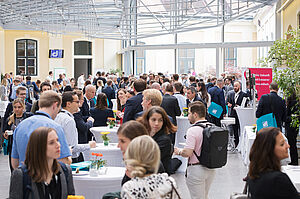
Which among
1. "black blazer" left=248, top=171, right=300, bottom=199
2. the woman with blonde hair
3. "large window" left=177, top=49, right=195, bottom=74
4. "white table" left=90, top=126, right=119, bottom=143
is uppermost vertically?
"large window" left=177, top=49, right=195, bottom=74

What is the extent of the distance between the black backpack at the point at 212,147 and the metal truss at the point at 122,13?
1311 cm

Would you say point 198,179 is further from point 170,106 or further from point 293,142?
point 293,142

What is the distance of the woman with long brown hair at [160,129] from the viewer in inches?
181

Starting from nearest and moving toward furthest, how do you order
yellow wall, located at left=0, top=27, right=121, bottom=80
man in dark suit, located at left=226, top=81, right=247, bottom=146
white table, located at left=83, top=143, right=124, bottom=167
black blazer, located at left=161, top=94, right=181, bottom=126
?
1. white table, located at left=83, top=143, right=124, bottom=167
2. black blazer, located at left=161, top=94, right=181, bottom=126
3. man in dark suit, located at left=226, top=81, right=247, bottom=146
4. yellow wall, located at left=0, top=27, right=121, bottom=80

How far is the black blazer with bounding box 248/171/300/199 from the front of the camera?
313 centimetres

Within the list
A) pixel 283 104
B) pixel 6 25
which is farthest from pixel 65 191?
pixel 6 25

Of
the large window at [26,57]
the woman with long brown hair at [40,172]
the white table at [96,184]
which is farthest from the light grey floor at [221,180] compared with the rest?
the large window at [26,57]

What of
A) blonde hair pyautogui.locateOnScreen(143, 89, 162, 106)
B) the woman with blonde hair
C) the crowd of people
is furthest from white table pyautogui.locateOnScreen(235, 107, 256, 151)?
the woman with blonde hair

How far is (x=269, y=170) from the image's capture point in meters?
3.21

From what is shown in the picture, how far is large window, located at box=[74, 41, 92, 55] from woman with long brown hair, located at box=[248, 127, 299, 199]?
2897cm

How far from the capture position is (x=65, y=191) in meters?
3.48

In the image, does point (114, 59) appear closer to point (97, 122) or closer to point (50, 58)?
point (50, 58)

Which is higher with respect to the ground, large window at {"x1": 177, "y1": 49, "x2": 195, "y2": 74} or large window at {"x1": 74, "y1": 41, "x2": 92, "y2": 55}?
A: large window at {"x1": 74, "y1": 41, "x2": 92, "y2": 55}

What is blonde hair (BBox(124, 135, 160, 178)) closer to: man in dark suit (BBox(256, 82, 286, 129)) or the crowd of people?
the crowd of people
